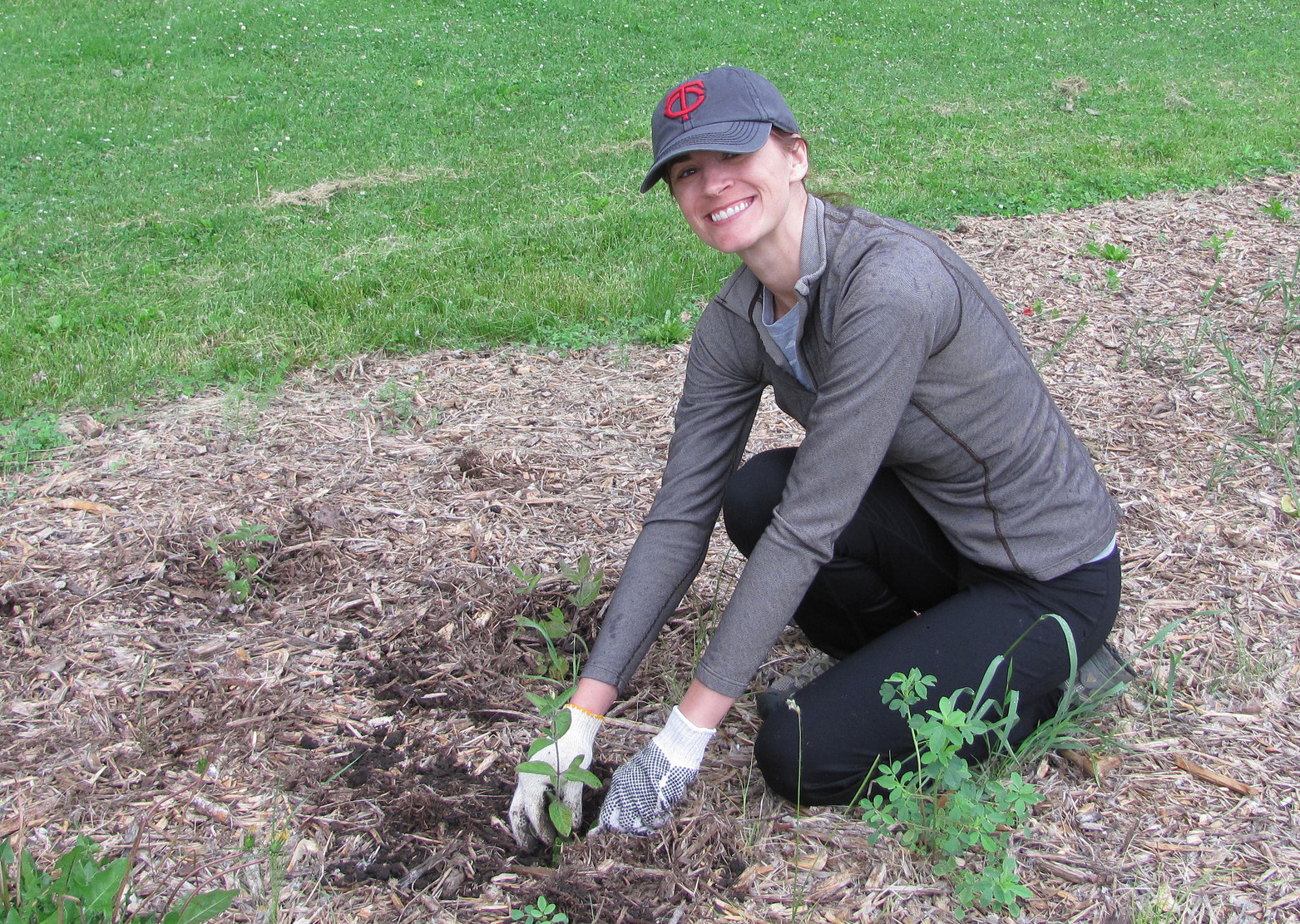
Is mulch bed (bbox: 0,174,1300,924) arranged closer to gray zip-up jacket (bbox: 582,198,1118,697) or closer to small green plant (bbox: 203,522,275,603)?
small green plant (bbox: 203,522,275,603)

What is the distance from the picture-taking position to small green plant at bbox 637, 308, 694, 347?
443 centimetres

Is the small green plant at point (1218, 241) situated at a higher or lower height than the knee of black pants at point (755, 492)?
lower

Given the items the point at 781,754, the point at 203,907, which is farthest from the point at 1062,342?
the point at 203,907

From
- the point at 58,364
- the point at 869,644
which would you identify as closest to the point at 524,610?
the point at 869,644

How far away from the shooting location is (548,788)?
2135mm

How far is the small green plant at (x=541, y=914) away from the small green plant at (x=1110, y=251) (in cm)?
426

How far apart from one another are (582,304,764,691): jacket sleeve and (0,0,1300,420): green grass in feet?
6.99

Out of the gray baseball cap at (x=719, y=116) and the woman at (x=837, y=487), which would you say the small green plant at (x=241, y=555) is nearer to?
the woman at (x=837, y=487)

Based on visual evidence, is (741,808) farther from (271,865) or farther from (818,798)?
(271,865)

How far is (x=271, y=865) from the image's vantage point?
193 cm

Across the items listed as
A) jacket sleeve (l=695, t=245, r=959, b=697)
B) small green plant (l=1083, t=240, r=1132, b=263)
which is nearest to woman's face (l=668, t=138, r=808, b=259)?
jacket sleeve (l=695, t=245, r=959, b=697)

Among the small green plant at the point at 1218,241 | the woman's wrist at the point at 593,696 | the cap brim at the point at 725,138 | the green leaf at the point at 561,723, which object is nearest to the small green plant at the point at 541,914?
the green leaf at the point at 561,723

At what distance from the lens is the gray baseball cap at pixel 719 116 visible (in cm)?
198

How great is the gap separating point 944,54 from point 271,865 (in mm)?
10274
